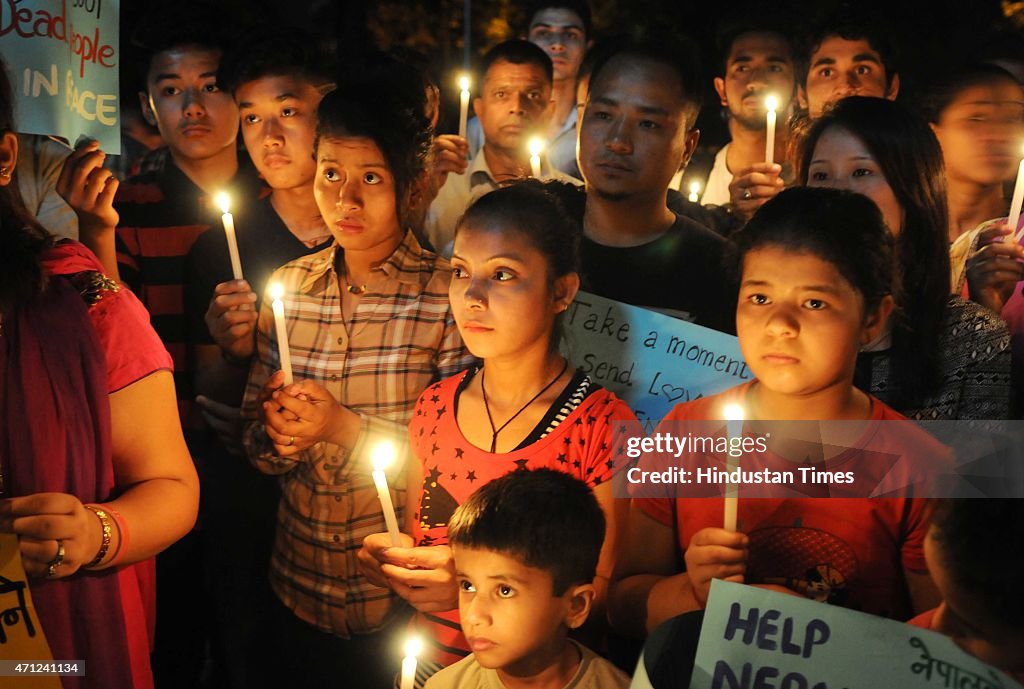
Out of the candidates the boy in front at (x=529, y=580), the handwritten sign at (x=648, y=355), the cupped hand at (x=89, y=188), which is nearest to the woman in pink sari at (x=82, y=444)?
the cupped hand at (x=89, y=188)

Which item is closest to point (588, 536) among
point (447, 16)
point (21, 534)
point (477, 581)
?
point (477, 581)

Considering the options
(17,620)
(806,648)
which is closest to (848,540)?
(806,648)

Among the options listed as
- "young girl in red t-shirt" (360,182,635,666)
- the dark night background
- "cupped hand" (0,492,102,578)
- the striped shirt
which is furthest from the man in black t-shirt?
"cupped hand" (0,492,102,578)

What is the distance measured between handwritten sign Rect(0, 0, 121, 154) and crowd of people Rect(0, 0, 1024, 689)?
9 centimetres

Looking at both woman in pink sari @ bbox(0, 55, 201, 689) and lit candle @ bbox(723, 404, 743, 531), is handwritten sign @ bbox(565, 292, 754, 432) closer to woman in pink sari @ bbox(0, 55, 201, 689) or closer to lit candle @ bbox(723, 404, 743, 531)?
lit candle @ bbox(723, 404, 743, 531)

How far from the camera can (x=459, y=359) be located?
240 centimetres

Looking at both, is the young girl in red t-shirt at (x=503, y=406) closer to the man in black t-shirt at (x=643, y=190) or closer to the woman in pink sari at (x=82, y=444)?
the man in black t-shirt at (x=643, y=190)

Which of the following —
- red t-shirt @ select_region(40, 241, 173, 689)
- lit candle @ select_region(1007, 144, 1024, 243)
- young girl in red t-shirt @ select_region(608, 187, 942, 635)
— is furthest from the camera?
lit candle @ select_region(1007, 144, 1024, 243)

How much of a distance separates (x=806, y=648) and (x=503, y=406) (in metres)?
0.78

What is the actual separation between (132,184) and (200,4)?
0.55 meters

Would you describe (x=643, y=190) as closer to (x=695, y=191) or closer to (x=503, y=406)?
(x=503, y=406)

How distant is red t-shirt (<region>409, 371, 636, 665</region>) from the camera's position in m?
2.12

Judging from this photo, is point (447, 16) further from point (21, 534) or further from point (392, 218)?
point (21, 534)

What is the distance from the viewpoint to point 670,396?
2.26m
